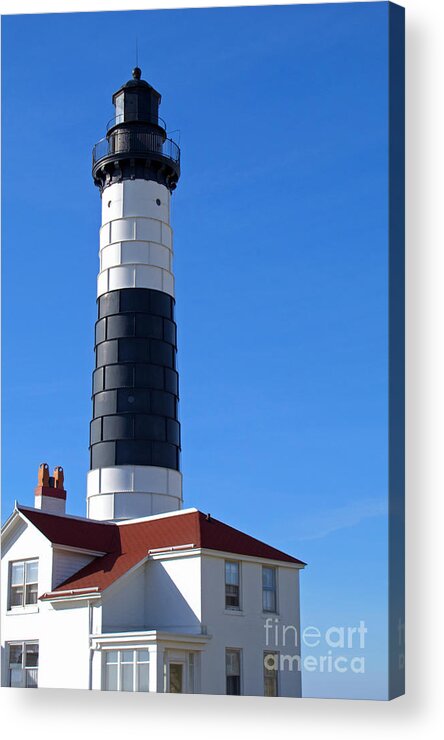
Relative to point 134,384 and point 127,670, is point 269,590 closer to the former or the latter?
point 127,670

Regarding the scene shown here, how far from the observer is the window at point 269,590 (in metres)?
18.9

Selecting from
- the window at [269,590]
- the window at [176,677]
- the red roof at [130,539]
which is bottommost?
the window at [176,677]

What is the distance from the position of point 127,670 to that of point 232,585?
225cm

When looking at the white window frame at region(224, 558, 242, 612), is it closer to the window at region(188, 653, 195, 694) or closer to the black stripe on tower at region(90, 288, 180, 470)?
the window at region(188, 653, 195, 694)

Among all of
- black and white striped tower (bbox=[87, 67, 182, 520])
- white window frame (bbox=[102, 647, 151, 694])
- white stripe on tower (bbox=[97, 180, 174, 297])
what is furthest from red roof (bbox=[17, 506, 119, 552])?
white stripe on tower (bbox=[97, 180, 174, 297])

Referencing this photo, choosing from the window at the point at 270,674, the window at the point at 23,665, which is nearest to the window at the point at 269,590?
the window at the point at 270,674

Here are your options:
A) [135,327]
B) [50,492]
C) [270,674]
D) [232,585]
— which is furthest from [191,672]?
[135,327]

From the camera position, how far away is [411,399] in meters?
14.6

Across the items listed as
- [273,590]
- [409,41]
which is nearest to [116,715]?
[273,590]

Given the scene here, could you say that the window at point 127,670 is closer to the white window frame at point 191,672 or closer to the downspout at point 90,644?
the downspout at point 90,644

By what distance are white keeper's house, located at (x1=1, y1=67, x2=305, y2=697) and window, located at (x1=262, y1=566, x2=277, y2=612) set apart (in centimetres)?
2

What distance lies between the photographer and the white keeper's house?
705 inches

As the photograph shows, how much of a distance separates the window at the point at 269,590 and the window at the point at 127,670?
2526 mm

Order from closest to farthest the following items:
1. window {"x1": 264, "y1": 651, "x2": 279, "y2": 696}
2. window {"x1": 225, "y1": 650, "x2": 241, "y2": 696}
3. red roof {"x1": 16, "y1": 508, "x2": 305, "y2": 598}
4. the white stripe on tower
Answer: window {"x1": 264, "y1": 651, "x2": 279, "y2": 696} < window {"x1": 225, "y1": 650, "x2": 241, "y2": 696} < red roof {"x1": 16, "y1": 508, "x2": 305, "y2": 598} < the white stripe on tower
